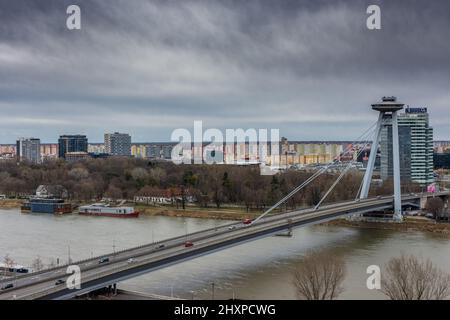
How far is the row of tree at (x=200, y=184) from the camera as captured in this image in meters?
16.4

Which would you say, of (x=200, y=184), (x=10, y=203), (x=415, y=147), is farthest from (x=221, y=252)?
(x=415, y=147)

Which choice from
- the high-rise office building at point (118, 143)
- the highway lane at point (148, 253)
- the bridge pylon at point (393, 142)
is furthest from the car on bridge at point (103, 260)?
the high-rise office building at point (118, 143)

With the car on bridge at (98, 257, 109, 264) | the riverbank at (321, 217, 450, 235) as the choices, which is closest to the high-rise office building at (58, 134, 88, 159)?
the riverbank at (321, 217, 450, 235)

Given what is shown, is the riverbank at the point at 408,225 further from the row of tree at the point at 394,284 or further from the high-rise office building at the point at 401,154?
the high-rise office building at the point at 401,154

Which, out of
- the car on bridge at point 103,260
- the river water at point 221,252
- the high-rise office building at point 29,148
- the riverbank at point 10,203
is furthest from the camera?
the high-rise office building at point 29,148

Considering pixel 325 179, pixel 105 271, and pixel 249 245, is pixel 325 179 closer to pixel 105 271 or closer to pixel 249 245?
pixel 249 245

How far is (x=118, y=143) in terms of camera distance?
48.0m

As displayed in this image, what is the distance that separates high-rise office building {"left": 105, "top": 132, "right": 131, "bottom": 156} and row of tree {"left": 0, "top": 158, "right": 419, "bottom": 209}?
22.9 m

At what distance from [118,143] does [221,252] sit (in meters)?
40.2

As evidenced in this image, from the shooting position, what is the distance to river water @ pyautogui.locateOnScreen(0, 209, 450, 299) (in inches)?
268

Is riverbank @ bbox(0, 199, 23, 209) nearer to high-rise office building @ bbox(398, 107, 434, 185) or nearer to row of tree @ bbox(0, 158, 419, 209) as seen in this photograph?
row of tree @ bbox(0, 158, 419, 209)

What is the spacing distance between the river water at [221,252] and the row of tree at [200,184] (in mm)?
2811

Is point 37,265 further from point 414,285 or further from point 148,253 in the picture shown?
point 414,285

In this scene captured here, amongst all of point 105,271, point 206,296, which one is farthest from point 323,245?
point 105,271
